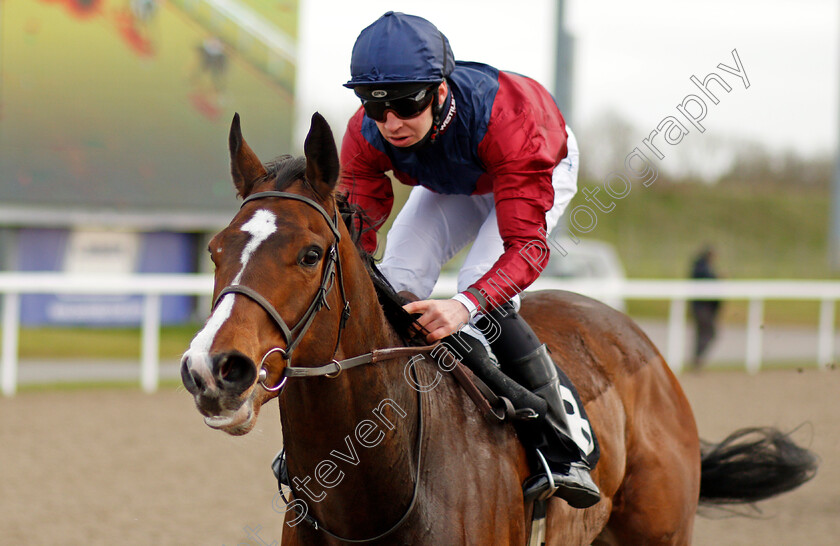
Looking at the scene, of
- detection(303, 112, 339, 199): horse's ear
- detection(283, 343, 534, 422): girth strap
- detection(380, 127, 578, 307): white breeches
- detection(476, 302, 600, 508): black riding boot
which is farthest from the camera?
detection(380, 127, 578, 307): white breeches

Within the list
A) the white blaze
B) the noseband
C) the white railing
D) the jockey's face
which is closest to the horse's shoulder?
the jockey's face

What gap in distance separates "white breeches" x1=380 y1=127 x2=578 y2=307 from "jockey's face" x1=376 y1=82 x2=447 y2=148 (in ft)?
1.64

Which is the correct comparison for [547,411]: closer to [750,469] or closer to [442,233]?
[442,233]

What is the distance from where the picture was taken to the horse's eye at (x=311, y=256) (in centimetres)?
203

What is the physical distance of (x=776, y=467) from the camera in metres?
4.01

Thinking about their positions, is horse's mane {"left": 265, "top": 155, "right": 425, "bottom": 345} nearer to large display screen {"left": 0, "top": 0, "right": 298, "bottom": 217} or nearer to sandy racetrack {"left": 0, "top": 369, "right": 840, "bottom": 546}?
sandy racetrack {"left": 0, "top": 369, "right": 840, "bottom": 546}

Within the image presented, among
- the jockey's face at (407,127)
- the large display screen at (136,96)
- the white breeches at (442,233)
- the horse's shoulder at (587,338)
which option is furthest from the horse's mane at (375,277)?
the large display screen at (136,96)

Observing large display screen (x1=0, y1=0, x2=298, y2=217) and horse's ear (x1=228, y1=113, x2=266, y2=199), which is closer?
horse's ear (x1=228, y1=113, x2=266, y2=199)

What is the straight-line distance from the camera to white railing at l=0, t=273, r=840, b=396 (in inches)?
322

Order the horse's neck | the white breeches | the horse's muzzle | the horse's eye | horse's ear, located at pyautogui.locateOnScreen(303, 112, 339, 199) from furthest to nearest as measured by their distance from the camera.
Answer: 1. the white breeches
2. the horse's neck
3. horse's ear, located at pyautogui.locateOnScreen(303, 112, 339, 199)
4. the horse's eye
5. the horse's muzzle

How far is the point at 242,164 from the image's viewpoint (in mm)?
2264

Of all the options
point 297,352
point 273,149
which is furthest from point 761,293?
point 297,352

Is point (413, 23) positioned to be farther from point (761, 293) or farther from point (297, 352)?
point (761, 293)

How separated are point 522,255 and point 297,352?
2.62 feet
